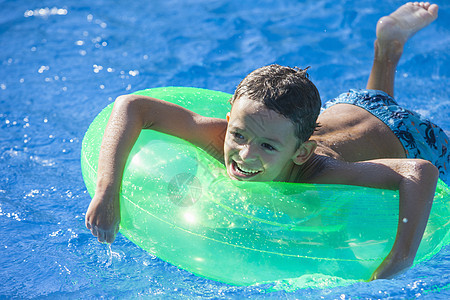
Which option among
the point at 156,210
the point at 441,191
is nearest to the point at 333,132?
the point at 441,191

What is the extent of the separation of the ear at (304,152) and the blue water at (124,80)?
67cm

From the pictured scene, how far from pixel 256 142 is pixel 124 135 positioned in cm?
68

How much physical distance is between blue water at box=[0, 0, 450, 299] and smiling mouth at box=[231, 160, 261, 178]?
0.64m

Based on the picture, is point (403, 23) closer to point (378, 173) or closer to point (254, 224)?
point (378, 173)

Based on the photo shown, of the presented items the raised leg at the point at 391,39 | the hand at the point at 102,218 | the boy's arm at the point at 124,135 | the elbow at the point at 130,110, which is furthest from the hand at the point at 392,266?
the raised leg at the point at 391,39

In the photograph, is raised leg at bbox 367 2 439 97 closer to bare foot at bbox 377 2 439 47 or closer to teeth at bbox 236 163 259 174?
bare foot at bbox 377 2 439 47

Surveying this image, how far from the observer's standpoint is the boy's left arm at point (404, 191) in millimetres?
2674

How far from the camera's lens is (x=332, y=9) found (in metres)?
6.69

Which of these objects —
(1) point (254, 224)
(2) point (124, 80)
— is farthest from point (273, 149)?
(2) point (124, 80)

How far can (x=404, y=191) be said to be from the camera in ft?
8.96

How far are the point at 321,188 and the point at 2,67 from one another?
4096 mm

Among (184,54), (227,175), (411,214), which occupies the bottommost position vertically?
(184,54)

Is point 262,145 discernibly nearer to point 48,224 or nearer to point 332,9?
point 48,224

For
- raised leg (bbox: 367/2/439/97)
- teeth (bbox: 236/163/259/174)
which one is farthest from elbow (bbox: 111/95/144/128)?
raised leg (bbox: 367/2/439/97)
